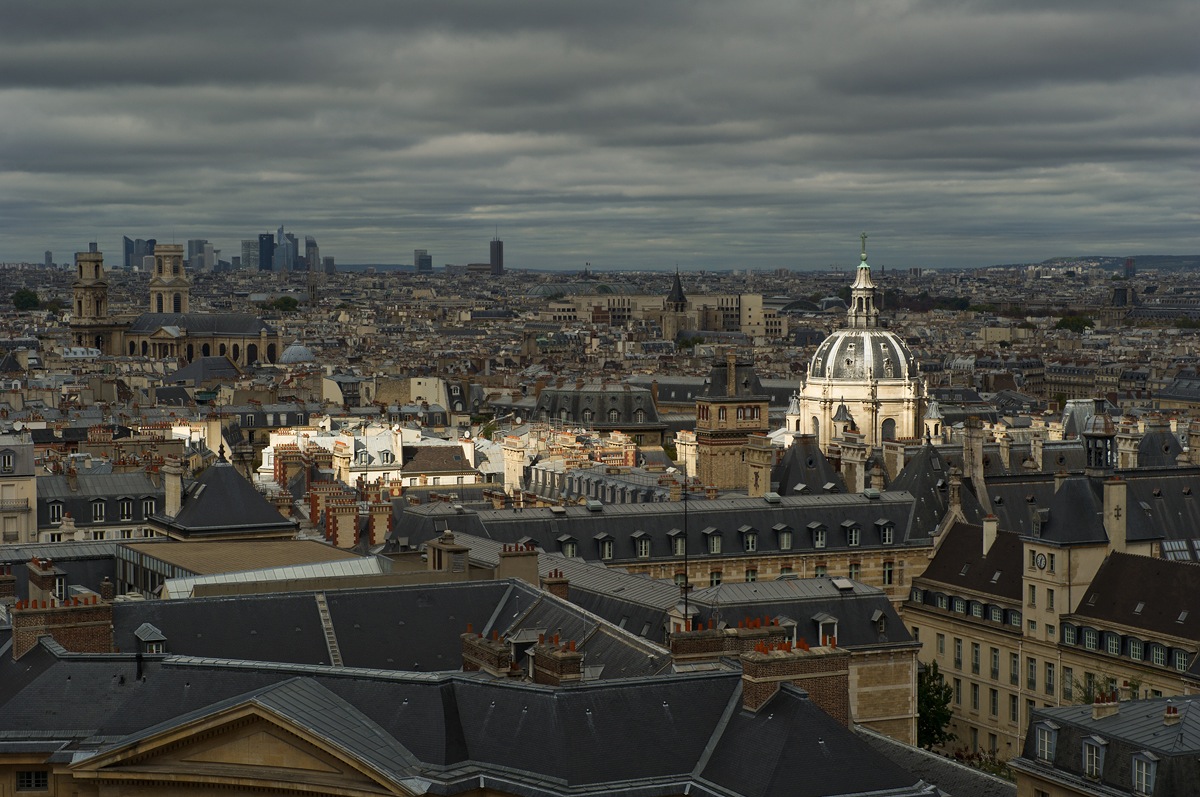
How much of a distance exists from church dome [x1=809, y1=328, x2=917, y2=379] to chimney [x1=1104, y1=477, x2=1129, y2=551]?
59964mm

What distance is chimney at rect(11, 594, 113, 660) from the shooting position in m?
36.3

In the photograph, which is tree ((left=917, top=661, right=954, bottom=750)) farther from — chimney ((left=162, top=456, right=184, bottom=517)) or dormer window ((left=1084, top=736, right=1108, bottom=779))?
chimney ((left=162, top=456, right=184, bottom=517))

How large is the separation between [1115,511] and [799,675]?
3819 cm

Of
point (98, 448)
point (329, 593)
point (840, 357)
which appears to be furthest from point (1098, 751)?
point (840, 357)

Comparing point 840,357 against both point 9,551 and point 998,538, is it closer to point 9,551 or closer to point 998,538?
point 998,538

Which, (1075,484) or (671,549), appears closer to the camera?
(1075,484)

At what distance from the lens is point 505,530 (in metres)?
67.4

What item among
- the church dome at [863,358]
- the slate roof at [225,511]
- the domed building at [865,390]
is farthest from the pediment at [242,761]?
the church dome at [863,358]

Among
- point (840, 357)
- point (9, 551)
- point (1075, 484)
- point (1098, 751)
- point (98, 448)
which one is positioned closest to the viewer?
point (1098, 751)

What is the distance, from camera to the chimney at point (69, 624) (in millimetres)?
36281

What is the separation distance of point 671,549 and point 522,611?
2873 centimetres

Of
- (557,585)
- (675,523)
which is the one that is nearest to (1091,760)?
(557,585)

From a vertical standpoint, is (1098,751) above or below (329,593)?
below

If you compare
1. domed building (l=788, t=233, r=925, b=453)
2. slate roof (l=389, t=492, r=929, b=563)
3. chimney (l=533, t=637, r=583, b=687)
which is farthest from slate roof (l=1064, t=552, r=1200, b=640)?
domed building (l=788, t=233, r=925, b=453)
